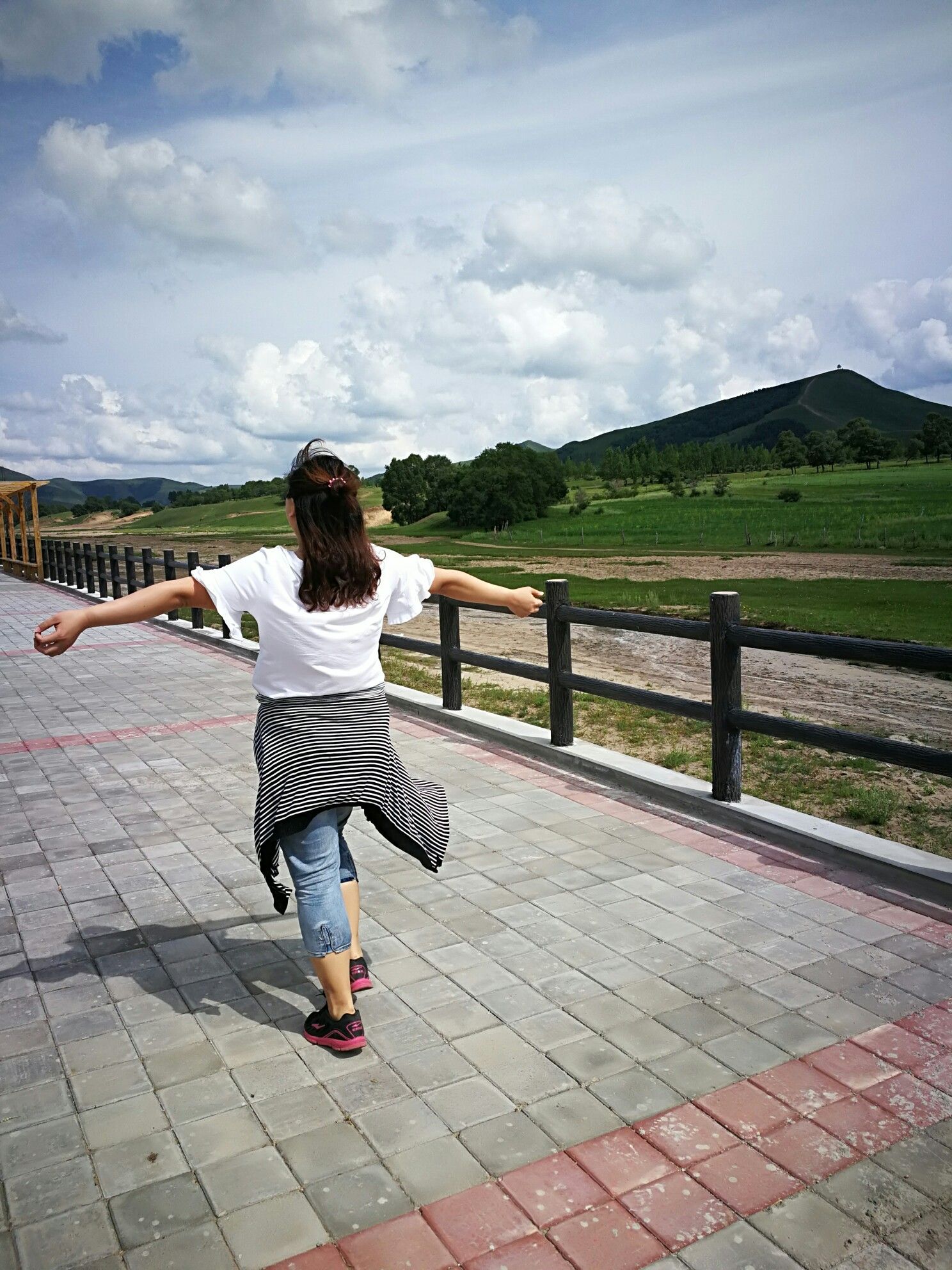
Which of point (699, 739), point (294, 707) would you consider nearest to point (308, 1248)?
point (294, 707)

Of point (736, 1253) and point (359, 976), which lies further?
point (359, 976)

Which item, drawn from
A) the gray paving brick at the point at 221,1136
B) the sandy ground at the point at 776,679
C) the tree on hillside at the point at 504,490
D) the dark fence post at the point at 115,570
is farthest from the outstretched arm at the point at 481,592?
the tree on hillside at the point at 504,490

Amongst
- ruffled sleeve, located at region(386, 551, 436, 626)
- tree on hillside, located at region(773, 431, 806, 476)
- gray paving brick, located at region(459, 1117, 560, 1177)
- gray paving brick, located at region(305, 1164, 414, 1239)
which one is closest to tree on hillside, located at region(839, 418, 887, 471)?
tree on hillside, located at region(773, 431, 806, 476)

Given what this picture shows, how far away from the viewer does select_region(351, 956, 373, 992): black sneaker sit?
3590 millimetres

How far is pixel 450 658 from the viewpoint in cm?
852

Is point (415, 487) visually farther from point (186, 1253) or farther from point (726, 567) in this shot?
point (186, 1253)

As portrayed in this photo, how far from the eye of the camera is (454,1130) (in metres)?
2.83

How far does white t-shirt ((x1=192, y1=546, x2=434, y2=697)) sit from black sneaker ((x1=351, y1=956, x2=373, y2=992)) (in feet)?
3.49

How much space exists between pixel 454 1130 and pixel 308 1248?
0.55 m

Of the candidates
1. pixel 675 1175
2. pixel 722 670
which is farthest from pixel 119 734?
pixel 675 1175

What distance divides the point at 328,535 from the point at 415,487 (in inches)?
3765

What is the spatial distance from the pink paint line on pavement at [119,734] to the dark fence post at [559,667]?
2862 millimetres

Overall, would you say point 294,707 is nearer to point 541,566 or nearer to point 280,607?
point 280,607

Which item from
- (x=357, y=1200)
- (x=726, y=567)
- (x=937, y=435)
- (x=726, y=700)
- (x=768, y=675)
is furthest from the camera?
(x=937, y=435)
